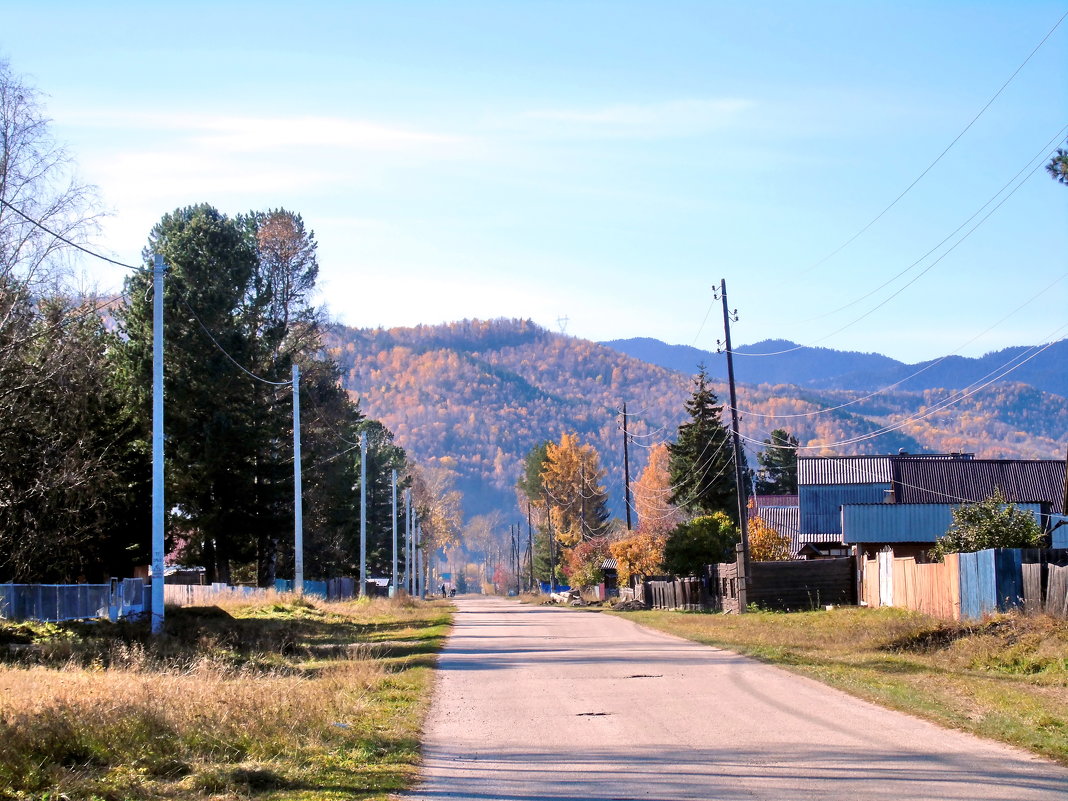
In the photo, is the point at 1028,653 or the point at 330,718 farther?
the point at 1028,653

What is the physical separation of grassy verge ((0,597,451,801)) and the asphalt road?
25.9 inches

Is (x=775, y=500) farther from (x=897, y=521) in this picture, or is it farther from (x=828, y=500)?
(x=897, y=521)

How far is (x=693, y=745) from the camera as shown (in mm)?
11352

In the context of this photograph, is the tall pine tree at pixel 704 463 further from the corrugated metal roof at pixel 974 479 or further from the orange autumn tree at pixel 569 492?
the orange autumn tree at pixel 569 492

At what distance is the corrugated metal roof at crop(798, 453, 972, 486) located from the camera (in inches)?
2367

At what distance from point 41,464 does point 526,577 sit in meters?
109

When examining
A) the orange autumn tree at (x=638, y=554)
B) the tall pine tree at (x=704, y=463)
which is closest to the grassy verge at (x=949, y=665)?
the orange autumn tree at (x=638, y=554)

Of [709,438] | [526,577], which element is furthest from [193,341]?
[526,577]

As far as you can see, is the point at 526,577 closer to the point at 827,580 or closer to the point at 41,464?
the point at 827,580

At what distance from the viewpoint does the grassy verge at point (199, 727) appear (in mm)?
9297

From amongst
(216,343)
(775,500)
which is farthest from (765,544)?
(775,500)

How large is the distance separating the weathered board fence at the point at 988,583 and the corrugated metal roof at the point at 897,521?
11.2 m

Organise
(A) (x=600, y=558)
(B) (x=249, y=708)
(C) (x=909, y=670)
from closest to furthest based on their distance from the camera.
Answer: (B) (x=249, y=708) < (C) (x=909, y=670) < (A) (x=600, y=558)

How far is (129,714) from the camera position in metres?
11.3
